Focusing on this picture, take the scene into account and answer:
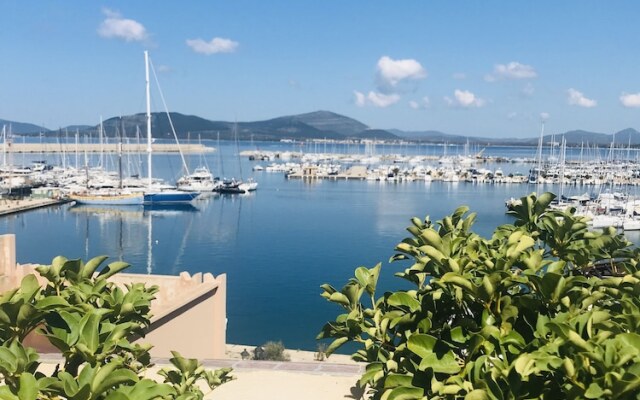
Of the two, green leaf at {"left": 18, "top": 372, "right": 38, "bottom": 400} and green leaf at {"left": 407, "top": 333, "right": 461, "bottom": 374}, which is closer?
green leaf at {"left": 18, "top": 372, "right": 38, "bottom": 400}

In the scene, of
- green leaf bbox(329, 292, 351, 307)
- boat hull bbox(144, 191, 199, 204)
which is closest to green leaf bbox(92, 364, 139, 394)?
green leaf bbox(329, 292, 351, 307)

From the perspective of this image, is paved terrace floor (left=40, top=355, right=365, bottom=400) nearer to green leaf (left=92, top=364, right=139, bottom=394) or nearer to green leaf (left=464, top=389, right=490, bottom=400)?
→ green leaf (left=464, top=389, right=490, bottom=400)

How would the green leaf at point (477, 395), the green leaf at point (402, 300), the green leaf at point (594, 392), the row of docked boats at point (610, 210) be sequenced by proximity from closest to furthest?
the green leaf at point (594, 392), the green leaf at point (477, 395), the green leaf at point (402, 300), the row of docked boats at point (610, 210)

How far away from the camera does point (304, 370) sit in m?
9.30

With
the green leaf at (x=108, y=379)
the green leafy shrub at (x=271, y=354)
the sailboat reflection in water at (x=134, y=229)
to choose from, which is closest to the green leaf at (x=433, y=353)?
the green leaf at (x=108, y=379)

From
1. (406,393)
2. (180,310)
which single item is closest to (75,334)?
(406,393)

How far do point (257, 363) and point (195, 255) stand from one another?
24.2 meters

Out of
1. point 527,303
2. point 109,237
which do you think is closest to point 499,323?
point 527,303

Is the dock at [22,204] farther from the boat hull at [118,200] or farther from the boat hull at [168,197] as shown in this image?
the boat hull at [168,197]

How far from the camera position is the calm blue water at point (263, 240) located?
23588 millimetres

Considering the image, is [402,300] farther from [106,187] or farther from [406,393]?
[106,187]

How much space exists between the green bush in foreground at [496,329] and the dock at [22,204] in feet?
153

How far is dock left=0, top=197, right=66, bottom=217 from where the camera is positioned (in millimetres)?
44691

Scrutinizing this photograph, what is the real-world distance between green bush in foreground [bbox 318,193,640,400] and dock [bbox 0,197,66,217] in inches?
1833
